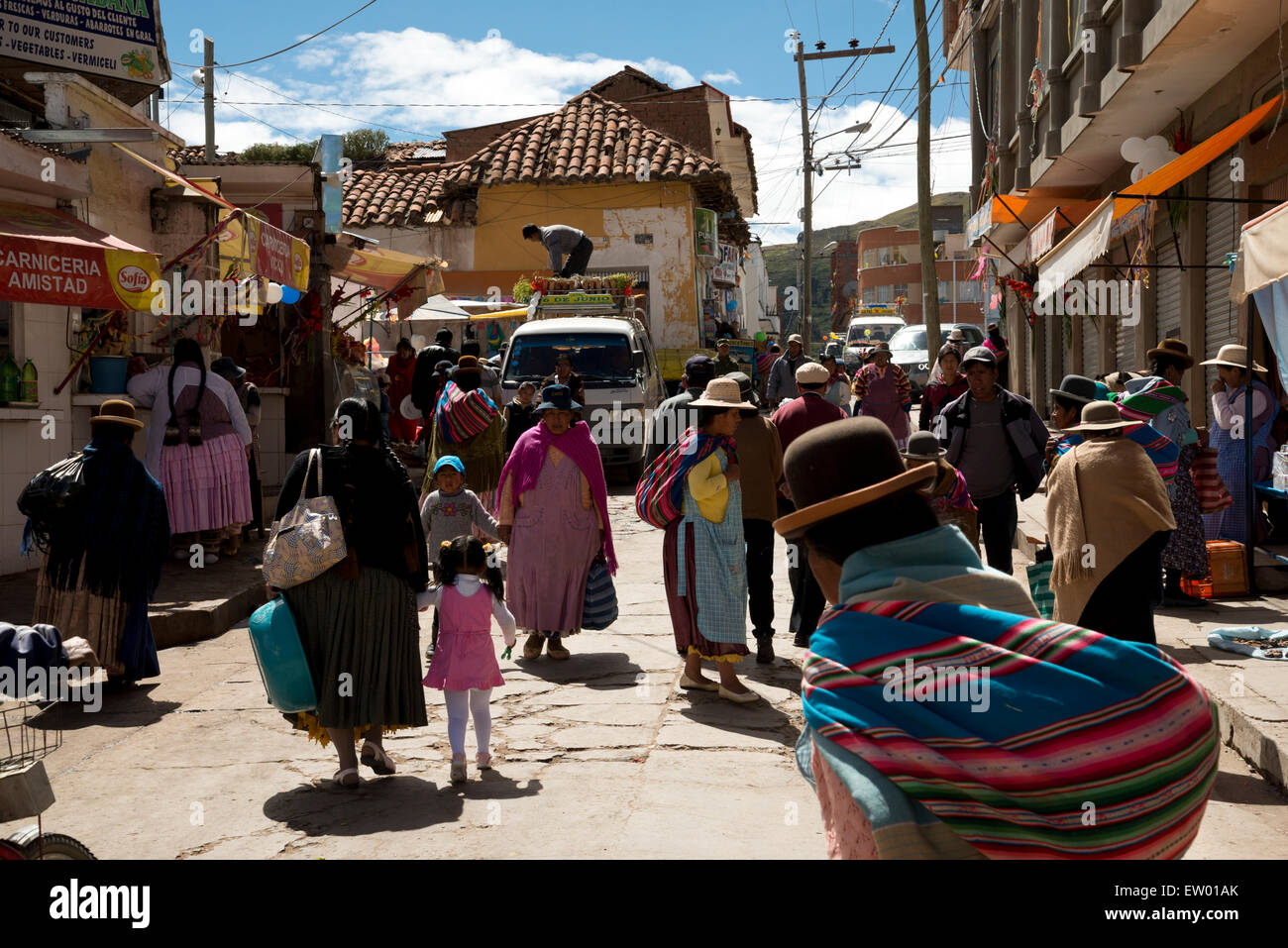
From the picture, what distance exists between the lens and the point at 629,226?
30.9 metres

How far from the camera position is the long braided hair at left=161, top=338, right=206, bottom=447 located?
35.4 feet

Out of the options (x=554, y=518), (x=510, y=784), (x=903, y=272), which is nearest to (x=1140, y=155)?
(x=554, y=518)

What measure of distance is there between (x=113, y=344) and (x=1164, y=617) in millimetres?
9492

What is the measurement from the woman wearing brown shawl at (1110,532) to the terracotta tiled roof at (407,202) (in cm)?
2699

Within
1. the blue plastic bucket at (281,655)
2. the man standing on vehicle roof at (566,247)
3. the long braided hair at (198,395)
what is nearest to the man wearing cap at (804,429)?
the blue plastic bucket at (281,655)

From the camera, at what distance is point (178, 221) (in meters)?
13.6

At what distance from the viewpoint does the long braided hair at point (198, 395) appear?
35.4 feet

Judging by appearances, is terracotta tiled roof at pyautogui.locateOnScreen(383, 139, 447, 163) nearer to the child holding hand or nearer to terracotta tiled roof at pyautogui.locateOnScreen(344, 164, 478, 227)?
terracotta tiled roof at pyautogui.locateOnScreen(344, 164, 478, 227)

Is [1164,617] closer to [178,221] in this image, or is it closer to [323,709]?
[323,709]

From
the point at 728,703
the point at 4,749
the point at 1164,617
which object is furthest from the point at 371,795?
the point at 1164,617

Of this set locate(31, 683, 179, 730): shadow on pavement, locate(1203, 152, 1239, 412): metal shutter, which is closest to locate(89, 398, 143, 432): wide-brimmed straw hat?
locate(31, 683, 179, 730): shadow on pavement

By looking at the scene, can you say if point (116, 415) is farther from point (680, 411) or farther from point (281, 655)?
point (680, 411)

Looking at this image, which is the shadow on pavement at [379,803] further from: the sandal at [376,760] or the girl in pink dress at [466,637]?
the girl in pink dress at [466,637]

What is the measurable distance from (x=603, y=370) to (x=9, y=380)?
8.76 m
